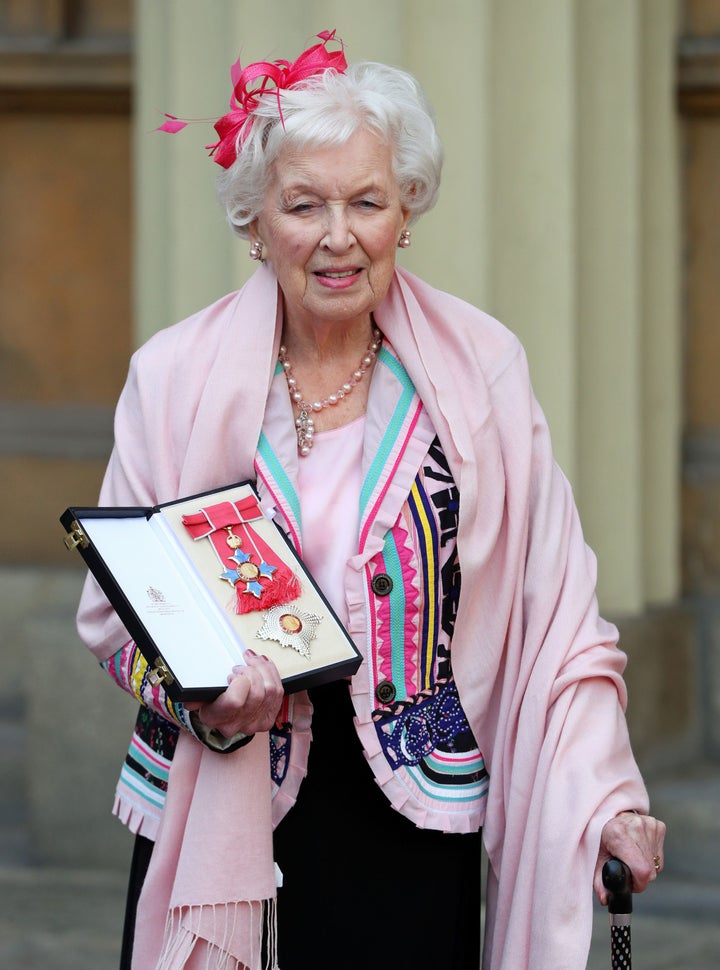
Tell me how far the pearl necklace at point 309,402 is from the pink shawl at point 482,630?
0.05m

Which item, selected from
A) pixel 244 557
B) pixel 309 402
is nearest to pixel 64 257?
pixel 309 402

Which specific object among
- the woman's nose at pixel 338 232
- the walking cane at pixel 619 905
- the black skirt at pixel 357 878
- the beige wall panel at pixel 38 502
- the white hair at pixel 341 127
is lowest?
the beige wall panel at pixel 38 502

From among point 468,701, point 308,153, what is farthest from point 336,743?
point 308,153

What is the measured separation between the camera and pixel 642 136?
16.0 ft

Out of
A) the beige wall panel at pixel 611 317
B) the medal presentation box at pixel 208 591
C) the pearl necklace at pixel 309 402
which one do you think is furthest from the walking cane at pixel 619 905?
the beige wall panel at pixel 611 317

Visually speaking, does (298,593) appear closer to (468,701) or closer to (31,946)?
(468,701)

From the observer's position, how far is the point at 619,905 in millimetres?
2213

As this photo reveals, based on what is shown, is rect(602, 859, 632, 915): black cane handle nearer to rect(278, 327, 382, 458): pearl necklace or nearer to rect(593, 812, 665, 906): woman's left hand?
rect(593, 812, 665, 906): woman's left hand

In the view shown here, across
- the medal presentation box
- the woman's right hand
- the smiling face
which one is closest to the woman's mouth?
the smiling face

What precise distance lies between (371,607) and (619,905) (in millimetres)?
591

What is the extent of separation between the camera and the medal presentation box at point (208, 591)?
7.10 ft

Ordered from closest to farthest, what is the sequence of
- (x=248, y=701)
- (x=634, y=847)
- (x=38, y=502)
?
(x=248, y=701) → (x=634, y=847) → (x=38, y=502)

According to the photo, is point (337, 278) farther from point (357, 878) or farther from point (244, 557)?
point (357, 878)

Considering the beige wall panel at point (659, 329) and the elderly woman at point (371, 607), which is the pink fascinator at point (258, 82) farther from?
the beige wall panel at point (659, 329)
